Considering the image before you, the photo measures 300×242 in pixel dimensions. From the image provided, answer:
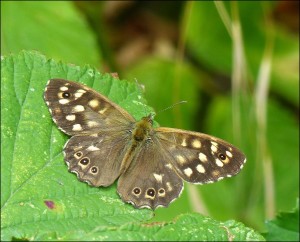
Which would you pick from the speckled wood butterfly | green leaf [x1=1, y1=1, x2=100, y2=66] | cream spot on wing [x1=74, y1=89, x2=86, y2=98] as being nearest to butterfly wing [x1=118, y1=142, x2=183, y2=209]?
the speckled wood butterfly

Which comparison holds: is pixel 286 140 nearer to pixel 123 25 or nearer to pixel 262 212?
pixel 262 212

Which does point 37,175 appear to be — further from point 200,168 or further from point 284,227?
point 284,227

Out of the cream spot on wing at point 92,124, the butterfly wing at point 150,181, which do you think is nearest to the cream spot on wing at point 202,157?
the butterfly wing at point 150,181

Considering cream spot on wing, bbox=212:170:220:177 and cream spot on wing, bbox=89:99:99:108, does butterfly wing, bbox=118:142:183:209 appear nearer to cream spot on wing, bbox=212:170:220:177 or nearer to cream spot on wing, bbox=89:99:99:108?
cream spot on wing, bbox=212:170:220:177

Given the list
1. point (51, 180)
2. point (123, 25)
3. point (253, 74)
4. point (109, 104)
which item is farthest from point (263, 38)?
point (51, 180)

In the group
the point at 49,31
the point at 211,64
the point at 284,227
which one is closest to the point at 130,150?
the point at 284,227

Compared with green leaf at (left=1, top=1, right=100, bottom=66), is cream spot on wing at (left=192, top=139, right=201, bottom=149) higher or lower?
lower
